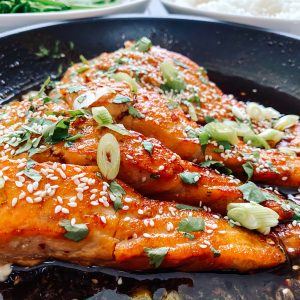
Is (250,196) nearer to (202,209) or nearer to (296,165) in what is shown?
(202,209)

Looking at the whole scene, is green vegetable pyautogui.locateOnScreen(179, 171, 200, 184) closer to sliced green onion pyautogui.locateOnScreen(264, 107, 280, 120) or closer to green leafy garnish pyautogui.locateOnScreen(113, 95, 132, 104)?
green leafy garnish pyautogui.locateOnScreen(113, 95, 132, 104)

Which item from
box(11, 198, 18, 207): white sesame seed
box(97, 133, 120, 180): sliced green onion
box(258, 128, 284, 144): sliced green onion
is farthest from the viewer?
box(258, 128, 284, 144): sliced green onion

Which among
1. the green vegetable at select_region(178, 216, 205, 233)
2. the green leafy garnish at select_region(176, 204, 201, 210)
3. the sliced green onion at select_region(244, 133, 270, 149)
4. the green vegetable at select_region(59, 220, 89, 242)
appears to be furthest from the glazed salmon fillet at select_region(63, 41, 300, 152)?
the green vegetable at select_region(59, 220, 89, 242)

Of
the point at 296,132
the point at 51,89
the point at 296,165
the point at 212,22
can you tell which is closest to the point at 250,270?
the point at 296,165

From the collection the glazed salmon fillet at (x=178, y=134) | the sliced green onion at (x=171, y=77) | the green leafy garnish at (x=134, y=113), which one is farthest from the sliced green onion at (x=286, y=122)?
the green leafy garnish at (x=134, y=113)

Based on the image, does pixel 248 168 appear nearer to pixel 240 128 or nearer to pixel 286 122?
pixel 240 128

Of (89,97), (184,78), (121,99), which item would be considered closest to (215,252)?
(121,99)
